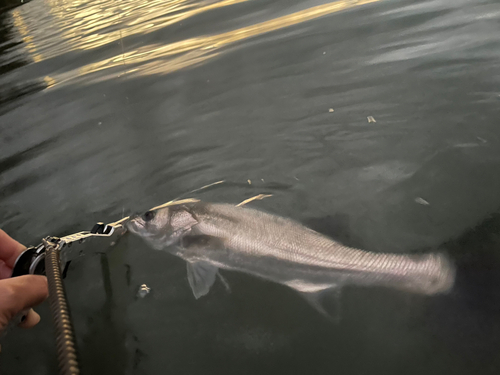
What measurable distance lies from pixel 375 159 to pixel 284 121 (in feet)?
3.07

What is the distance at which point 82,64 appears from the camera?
5375mm

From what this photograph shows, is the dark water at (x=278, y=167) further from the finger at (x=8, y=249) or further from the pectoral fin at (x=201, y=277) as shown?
the finger at (x=8, y=249)

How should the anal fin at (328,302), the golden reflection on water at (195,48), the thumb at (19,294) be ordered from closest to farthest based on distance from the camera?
1. the thumb at (19,294)
2. the anal fin at (328,302)
3. the golden reflection on water at (195,48)

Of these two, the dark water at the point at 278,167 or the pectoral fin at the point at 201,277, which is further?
the pectoral fin at the point at 201,277

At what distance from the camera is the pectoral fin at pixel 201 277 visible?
2.04 meters

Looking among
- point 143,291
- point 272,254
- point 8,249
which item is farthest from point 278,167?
point 8,249

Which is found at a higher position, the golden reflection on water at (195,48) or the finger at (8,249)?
the golden reflection on water at (195,48)

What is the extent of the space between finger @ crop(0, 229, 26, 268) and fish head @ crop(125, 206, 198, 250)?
2.01ft

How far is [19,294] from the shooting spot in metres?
1.53

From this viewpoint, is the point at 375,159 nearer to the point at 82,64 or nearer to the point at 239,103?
the point at 239,103

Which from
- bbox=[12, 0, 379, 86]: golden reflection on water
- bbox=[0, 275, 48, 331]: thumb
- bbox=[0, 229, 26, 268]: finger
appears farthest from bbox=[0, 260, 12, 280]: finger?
bbox=[12, 0, 379, 86]: golden reflection on water

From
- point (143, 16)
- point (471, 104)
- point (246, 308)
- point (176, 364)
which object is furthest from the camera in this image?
point (143, 16)

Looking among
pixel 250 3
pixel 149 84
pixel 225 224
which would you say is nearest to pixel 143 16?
pixel 250 3

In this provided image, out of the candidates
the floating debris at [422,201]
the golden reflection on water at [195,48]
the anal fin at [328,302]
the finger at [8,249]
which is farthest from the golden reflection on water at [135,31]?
the anal fin at [328,302]
